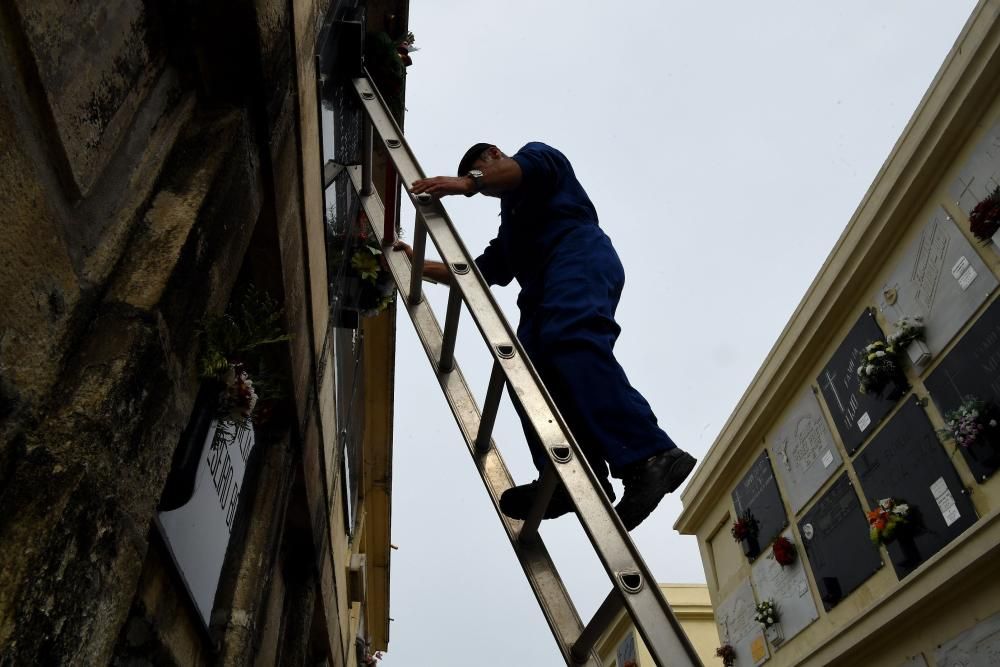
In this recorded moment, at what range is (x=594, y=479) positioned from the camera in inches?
94.3

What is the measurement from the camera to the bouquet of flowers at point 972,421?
753cm

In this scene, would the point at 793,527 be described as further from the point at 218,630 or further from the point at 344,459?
the point at 218,630

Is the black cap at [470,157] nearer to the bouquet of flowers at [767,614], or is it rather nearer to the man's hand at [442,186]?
the man's hand at [442,186]

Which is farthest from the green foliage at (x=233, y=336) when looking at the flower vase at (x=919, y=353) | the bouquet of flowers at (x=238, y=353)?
the flower vase at (x=919, y=353)

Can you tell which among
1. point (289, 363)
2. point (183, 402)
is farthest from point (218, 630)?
point (183, 402)

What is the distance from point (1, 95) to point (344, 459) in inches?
204

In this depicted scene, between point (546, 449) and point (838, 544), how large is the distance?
9.73m

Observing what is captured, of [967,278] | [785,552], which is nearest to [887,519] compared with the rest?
[967,278]

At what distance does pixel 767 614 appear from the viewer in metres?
12.7

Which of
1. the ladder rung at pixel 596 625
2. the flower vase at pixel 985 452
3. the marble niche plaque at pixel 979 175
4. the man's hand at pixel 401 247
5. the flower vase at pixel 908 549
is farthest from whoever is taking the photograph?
the flower vase at pixel 908 549

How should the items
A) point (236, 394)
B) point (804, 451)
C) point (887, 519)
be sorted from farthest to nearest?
point (804, 451), point (887, 519), point (236, 394)

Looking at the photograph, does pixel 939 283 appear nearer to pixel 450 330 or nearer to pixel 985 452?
pixel 985 452

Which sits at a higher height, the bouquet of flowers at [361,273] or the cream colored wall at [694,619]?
the cream colored wall at [694,619]

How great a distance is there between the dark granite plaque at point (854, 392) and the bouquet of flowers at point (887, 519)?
3.63ft
